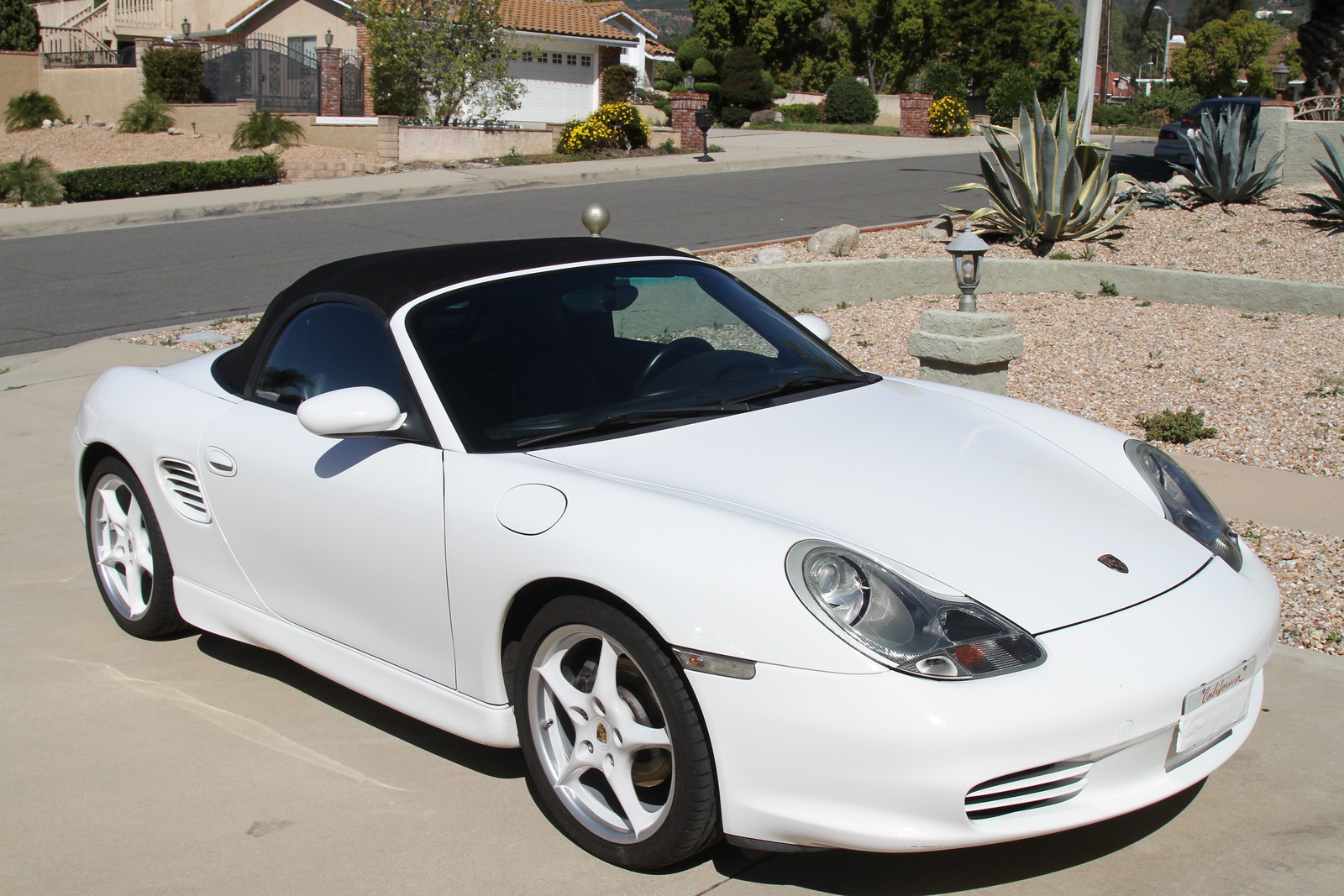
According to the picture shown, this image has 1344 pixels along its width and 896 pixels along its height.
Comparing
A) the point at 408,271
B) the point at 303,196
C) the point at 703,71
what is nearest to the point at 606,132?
the point at 303,196

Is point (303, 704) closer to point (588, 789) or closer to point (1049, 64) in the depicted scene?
point (588, 789)

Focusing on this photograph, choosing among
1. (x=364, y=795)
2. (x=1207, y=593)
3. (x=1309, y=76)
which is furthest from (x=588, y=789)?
(x=1309, y=76)

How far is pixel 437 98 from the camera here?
27.4 metres

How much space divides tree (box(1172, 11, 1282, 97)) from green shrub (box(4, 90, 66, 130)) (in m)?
52.9

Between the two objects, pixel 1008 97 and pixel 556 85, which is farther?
pixel 556 85

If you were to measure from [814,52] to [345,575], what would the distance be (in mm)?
55279

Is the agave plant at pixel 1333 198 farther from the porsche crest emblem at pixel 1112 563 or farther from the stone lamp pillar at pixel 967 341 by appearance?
the porsche crest emblem at pixel 1112 563

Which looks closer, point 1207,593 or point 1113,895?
point 1113,895

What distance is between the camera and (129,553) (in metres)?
4.54

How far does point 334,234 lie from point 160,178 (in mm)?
6586

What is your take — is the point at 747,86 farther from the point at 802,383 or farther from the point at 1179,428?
the point at 802,383

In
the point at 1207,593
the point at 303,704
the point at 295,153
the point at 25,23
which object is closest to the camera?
the point at 1207,593

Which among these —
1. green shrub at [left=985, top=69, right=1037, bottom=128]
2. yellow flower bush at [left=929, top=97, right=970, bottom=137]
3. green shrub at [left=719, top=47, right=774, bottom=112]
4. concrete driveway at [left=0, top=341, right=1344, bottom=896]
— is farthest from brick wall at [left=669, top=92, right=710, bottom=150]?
concrete driveway at [left=0, top=341, right=1344, bottom=896]

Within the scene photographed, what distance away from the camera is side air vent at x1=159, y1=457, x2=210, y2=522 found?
4.10m
